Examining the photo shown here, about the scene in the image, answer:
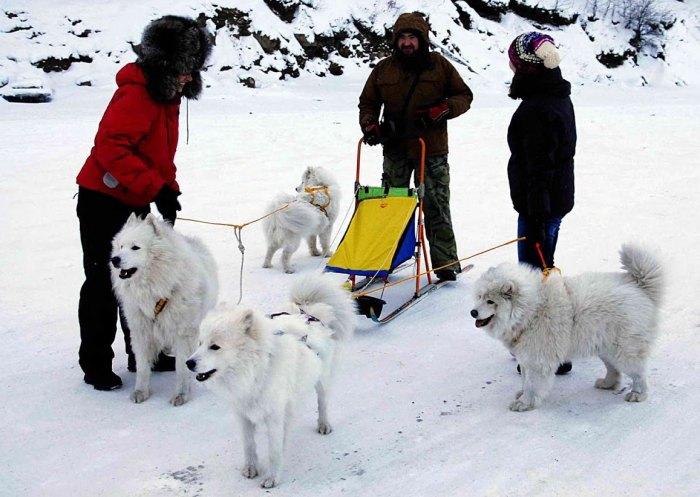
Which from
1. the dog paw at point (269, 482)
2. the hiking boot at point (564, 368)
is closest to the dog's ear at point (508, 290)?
the hiking boot at point (564, 368)

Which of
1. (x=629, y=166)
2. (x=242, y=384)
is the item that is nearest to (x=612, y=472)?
(x=242, y=384)

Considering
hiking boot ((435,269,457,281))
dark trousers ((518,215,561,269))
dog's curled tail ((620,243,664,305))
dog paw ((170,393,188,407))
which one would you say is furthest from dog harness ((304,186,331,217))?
dog's curled tail ((620,243,664,305))

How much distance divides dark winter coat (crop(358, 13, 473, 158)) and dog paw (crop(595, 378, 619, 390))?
203cm

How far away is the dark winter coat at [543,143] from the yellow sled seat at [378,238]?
3.28 feet

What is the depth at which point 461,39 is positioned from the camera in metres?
17.2

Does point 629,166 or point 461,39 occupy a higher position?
point 461,39

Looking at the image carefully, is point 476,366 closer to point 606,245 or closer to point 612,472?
point 612,472

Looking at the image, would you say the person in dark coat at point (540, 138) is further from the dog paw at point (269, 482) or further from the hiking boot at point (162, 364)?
the hiking boot at point (162, 364)

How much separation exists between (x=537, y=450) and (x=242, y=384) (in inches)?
51.3

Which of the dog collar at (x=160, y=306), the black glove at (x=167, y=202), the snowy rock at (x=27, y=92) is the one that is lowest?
the snowy rock at (x=27, y=92)

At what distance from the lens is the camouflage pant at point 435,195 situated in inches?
176

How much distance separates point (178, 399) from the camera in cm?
310

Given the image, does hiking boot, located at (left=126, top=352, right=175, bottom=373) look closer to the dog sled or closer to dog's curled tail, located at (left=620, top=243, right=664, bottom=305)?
the dog sled

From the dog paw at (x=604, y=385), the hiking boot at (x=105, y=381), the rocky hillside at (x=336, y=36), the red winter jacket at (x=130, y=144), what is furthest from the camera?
the rocky hillside at (x=336, y=36)
